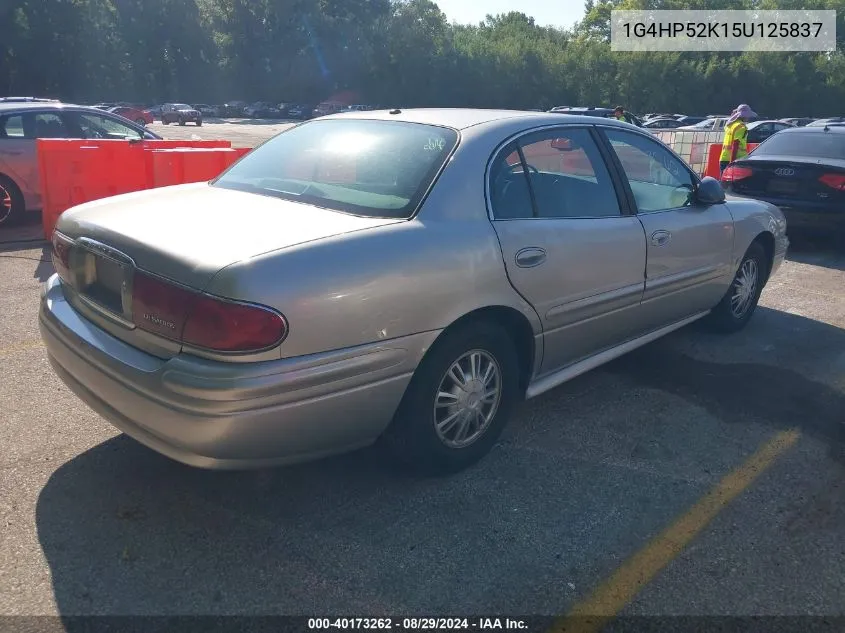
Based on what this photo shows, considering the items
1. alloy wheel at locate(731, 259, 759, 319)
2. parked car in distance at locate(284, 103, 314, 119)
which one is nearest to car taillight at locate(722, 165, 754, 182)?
alloy wheel at locate(731, 259, 759, 319)

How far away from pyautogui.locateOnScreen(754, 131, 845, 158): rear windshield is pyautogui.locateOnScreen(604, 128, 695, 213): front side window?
16.5 ft

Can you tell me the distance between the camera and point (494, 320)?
345 cm

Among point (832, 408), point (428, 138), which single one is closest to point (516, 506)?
point (428, 138)

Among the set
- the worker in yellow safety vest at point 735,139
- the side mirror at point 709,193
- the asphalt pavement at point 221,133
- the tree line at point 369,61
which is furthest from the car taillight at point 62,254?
the tree line at point 369,61

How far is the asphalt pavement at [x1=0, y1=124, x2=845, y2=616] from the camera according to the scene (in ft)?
8.66

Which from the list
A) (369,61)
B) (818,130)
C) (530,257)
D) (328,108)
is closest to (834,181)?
(818,130)

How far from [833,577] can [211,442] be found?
2.36 m

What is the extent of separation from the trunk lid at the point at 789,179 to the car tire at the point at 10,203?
8.44 metres

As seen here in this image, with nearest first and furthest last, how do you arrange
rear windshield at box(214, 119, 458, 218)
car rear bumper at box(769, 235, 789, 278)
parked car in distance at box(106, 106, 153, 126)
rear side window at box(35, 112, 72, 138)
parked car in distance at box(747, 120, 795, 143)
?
rear windshield at box(214, 119, 458, 218) → car rear bumper at box(769, 235, 789, 278) → rear side window at box(35, 112, 72, 138) → parked car in distance at box(747, 120, 795, 143) → parked car in distance at box(106, 106, 153, 126)

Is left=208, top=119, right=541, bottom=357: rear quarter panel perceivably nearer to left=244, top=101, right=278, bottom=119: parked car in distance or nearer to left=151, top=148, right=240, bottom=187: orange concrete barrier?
left=151, top=148, right=240, bottom=187: orange concrete barrier

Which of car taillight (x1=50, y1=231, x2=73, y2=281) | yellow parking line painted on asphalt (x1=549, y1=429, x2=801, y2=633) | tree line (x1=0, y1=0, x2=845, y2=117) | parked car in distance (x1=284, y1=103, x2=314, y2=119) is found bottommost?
yellow parking line painted on asphalt (x1=549, y1=429, x2=801, y2=633)

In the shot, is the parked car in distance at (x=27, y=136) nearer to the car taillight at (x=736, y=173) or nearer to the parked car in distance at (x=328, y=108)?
the car taillight at (x=736, y=173)

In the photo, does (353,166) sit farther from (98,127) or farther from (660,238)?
(98,127)

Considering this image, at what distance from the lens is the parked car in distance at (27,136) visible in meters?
8.69
